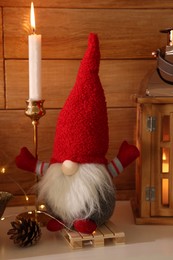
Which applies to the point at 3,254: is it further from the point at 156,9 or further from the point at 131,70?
the point at 156,9

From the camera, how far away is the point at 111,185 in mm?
941

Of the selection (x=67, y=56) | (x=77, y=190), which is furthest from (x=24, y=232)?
(x=67, y=56)

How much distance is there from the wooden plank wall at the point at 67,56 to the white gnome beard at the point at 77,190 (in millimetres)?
273

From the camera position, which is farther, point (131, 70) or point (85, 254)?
point (131, 70)

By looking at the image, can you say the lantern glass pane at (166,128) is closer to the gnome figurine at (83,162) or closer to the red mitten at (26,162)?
the gnome figurine at (83,162)

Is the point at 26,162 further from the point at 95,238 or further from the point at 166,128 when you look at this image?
the point at 166,128

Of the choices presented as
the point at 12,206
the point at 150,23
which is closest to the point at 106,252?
the point at 12,206

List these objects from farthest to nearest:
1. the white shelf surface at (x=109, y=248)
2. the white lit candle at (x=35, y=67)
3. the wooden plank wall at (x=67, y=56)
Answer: the wooden plank wall at (x=67, y=56), the white lit candle at (x=35, y=67), the white shelf surface at (x=109, y=248)

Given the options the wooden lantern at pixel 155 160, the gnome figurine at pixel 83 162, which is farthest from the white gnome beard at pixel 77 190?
the wooden lantern at pixel 155 160

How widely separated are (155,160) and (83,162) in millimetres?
187

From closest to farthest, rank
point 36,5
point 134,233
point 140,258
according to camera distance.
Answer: point 140,258
point 134,233
point 36,5

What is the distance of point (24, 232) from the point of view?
0.88 metres

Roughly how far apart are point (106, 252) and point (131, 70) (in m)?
0.51

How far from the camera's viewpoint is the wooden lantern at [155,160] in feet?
3.27
